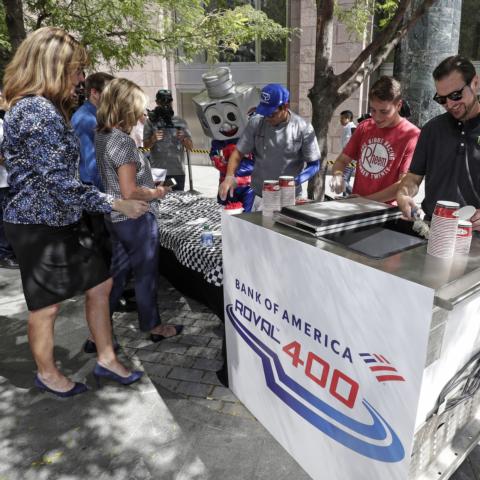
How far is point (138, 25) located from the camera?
7.38 meters

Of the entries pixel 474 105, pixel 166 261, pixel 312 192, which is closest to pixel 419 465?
pixel 474 105

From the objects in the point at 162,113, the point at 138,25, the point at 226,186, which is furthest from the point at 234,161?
the point at 138,25

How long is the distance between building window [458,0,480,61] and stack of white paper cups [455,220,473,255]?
39.4ft

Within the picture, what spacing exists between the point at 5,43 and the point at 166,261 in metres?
5.29

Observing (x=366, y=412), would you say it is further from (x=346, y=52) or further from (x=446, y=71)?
(x=346, y=52)

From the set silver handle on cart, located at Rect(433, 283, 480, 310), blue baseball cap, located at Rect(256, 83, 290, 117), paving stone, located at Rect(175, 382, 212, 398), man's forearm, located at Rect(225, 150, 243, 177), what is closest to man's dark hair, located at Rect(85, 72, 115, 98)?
man's forearm, located at Rect(225, 150, 243, 177)

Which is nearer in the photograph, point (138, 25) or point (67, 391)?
point (67, 391)

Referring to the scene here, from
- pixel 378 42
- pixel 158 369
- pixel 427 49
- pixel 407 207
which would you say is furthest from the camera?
pixel 427 49

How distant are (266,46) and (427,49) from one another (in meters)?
9.01

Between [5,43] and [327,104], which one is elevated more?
[5,43]

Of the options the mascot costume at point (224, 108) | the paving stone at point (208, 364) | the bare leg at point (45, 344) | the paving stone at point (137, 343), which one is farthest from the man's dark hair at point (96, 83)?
the paving stone at point (208, 364)

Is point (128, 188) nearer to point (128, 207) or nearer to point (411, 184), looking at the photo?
point (128, 207)

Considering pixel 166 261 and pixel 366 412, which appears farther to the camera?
pixel 166 261

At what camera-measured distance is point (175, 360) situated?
306cm
